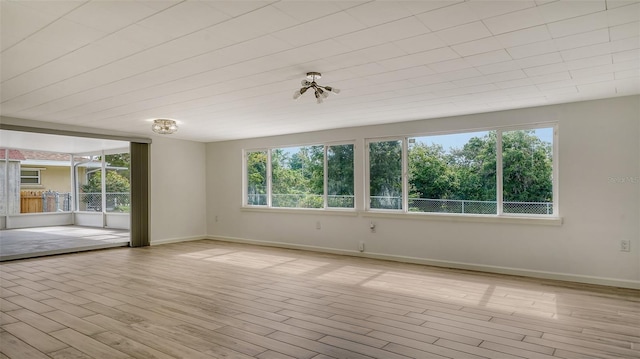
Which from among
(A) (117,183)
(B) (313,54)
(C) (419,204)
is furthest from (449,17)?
(A) (117,183)

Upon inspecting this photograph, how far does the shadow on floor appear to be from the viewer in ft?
21.6

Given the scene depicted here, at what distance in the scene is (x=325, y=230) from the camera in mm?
6809

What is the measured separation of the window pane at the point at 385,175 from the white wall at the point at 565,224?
204 mm

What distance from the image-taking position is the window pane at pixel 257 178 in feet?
26.0

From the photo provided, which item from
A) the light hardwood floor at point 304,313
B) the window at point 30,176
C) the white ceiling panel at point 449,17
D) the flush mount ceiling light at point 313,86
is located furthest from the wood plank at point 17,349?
the window at point 30,176

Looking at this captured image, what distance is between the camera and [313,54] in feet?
9.91

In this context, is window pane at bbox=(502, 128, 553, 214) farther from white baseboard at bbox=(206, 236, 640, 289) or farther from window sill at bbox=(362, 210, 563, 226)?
white baseboard at bbox=(206, 236, 640, 289)

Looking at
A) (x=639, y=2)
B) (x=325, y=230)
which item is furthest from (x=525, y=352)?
(x=325, y=230)

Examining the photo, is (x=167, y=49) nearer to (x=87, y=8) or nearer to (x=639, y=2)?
(x=87, y=8)

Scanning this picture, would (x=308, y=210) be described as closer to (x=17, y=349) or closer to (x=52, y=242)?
(x=17, y=349)

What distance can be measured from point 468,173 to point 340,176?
219cm

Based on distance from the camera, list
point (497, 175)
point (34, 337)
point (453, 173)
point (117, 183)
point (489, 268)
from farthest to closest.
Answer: point (117, 183) → point (453, 173) → point (497, 175) → point (489, 268) → point (34, 337)

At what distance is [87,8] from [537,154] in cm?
516

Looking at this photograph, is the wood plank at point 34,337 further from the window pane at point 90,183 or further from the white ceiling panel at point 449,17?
the window pane at point 90,183
